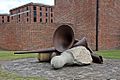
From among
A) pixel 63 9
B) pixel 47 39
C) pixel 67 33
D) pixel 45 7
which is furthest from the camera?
pixel 45 7

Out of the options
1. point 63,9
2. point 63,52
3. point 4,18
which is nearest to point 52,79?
point 63,52

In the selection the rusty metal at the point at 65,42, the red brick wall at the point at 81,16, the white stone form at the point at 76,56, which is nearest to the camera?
the white stone form at the point at 76,56

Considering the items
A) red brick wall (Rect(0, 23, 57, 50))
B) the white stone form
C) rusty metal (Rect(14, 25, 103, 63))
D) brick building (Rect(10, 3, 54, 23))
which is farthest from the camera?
brick building (Rect(10, 3, 54, 23))

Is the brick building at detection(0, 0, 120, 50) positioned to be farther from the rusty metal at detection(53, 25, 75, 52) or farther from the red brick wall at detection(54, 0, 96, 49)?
the rusty metal at detection(53, 25, 75, 52)

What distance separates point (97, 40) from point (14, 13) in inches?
896

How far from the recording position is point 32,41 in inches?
654

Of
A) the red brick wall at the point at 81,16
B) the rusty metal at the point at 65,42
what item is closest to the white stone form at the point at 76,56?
the rusty metal at the point at 65,42

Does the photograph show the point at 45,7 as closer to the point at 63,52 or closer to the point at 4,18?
the point at 4,18

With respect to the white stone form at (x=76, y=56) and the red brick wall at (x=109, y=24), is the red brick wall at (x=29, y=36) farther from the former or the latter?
the white stone form at (x=76, y=56)

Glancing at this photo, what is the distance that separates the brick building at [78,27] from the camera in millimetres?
15805

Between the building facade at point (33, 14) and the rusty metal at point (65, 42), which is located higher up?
the building facade at point (33, 14)

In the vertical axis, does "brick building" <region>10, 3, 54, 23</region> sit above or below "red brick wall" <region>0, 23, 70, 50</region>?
above

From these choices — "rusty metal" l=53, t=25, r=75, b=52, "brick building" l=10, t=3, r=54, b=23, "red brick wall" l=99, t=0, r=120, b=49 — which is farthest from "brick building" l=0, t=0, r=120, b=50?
"brick building" l=10, t=3, r=54, b=23

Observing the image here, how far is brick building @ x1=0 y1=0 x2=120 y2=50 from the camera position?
1580 cm
